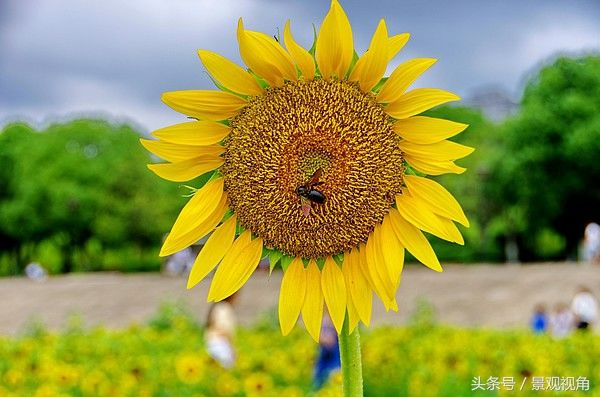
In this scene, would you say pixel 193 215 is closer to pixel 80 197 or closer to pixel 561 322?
pixel 561 322

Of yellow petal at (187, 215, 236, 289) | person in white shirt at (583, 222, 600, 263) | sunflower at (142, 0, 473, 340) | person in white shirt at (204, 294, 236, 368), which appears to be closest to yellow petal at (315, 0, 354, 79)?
sunflower at (142, 0, 473, 340)

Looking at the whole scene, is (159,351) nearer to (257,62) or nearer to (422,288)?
(257,62)

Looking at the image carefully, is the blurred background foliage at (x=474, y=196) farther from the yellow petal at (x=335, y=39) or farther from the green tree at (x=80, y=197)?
the yellow petal at (x=335, y=39)

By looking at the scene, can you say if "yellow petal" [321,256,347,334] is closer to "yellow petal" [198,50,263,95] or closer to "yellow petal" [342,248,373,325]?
"yellow petal" [342,248,373,325]

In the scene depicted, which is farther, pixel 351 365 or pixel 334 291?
pixel 334 291

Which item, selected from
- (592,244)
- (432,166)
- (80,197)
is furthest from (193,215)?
(80,197)

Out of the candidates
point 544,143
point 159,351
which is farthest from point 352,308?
point 544,143
